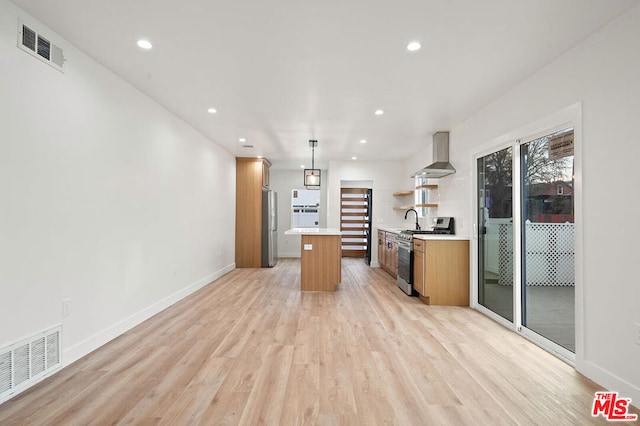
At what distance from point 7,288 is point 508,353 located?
3971mm

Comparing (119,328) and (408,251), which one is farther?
(408,251)

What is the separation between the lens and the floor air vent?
6.77ft

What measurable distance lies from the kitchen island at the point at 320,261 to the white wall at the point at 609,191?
11.1ft

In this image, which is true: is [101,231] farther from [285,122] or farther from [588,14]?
[588,14]

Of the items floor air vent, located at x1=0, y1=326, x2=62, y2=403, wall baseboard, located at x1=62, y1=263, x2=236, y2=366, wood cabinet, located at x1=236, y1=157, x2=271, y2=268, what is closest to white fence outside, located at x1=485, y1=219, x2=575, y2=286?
wall baseboard, located at x1=62, y1=263, x2=236, y2=366

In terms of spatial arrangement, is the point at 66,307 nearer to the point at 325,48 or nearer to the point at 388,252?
the point at 325,48

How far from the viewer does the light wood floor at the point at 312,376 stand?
6.32 ft

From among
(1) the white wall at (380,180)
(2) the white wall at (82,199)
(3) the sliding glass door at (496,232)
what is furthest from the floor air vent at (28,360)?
(1) the white wall at (380,180)

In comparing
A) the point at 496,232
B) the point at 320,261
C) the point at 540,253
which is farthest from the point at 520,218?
the point at 320,261

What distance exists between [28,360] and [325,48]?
3274mm

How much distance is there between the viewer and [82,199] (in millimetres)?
2734

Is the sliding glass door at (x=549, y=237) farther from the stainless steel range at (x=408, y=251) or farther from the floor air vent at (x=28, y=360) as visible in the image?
the floor air vent at (x=28, y=360)

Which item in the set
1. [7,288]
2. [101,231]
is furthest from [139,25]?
[7,288]

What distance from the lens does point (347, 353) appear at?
2.80 metres
